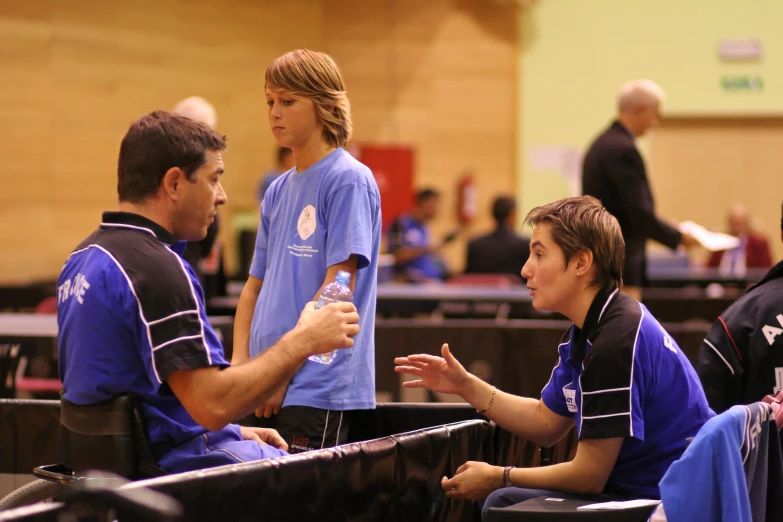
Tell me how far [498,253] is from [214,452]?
22.0 feet

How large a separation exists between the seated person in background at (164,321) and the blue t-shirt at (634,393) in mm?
601

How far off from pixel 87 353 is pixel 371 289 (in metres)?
0.98

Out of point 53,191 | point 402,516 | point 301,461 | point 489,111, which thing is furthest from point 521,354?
point 489,111

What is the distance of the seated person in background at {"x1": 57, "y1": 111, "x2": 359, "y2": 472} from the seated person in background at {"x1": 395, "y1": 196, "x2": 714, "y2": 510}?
540 mm

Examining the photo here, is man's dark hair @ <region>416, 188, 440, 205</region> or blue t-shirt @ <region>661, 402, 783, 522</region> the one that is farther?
man's dark hair @ <region>416, 188, 440, 205</region>

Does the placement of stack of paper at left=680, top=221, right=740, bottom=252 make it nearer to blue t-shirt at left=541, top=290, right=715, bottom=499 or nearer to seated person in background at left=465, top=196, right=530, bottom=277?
blue t-shirt at left=541, top=290, right=715, bottom=499

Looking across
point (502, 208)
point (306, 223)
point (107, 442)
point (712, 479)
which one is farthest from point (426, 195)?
point (712, 479)

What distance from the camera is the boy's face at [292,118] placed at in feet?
9.23

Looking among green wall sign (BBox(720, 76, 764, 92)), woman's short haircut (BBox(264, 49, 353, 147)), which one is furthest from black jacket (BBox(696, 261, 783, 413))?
green wall sign (BBox(720, 76, 764, 92))

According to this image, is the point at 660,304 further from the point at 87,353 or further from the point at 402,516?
the point at 87,353

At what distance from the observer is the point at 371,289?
288cm

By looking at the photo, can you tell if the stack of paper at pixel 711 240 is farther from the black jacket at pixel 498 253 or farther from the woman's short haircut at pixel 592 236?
the black jacket at pixel 498 253

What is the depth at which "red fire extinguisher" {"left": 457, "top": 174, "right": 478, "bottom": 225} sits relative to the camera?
40.1 feet

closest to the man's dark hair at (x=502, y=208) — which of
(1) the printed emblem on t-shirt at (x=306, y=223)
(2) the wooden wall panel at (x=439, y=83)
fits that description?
(2) the wooden wall panel at (x=439, y=83)
